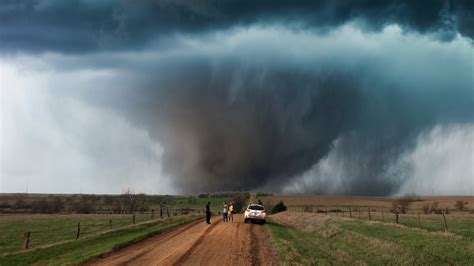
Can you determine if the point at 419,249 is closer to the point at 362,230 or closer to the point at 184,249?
the point at 362,230

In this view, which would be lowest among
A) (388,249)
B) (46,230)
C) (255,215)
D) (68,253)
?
(68,253)

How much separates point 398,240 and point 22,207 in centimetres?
16383

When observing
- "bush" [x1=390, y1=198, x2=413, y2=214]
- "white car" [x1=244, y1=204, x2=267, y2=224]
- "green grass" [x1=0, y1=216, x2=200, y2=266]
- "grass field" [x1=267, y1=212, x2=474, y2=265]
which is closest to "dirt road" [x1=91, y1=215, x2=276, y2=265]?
"green grass" [x1=0, y1=216, x2=200, y2=266]

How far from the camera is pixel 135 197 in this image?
155m

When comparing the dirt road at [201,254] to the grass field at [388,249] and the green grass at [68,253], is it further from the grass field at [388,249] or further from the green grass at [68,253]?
the grass field at [388,249]

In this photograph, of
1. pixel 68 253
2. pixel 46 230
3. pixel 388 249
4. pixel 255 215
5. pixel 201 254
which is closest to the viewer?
pixel 201 254

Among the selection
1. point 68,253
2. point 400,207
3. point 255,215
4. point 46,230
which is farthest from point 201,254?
point 400,207

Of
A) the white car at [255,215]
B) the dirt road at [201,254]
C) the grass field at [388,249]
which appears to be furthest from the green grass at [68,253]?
the white car at [255,215]

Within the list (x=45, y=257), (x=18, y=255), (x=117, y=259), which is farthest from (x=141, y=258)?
(x=18, y=255)

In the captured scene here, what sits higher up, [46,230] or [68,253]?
[46,230]

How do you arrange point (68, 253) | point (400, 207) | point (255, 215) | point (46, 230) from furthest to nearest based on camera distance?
point (400, 207) < point (46, 230) < point (255, 215) < point (68, 253)

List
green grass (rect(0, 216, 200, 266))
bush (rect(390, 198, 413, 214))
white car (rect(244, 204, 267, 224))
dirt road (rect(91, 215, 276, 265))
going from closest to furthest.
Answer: dirt road (rect(91, 215, 276, 265)) → green grass (rect(0, 216, 200, 266)) → white car (rect(244, 204, 267, 224)) → bush (rect(390, 198, 413, 214))

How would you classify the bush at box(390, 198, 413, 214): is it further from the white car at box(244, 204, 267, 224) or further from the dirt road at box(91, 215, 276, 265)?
the dirt road at box(91, 215, 276, 265)

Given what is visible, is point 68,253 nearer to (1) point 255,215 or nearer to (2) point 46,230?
(1) point 255,215
